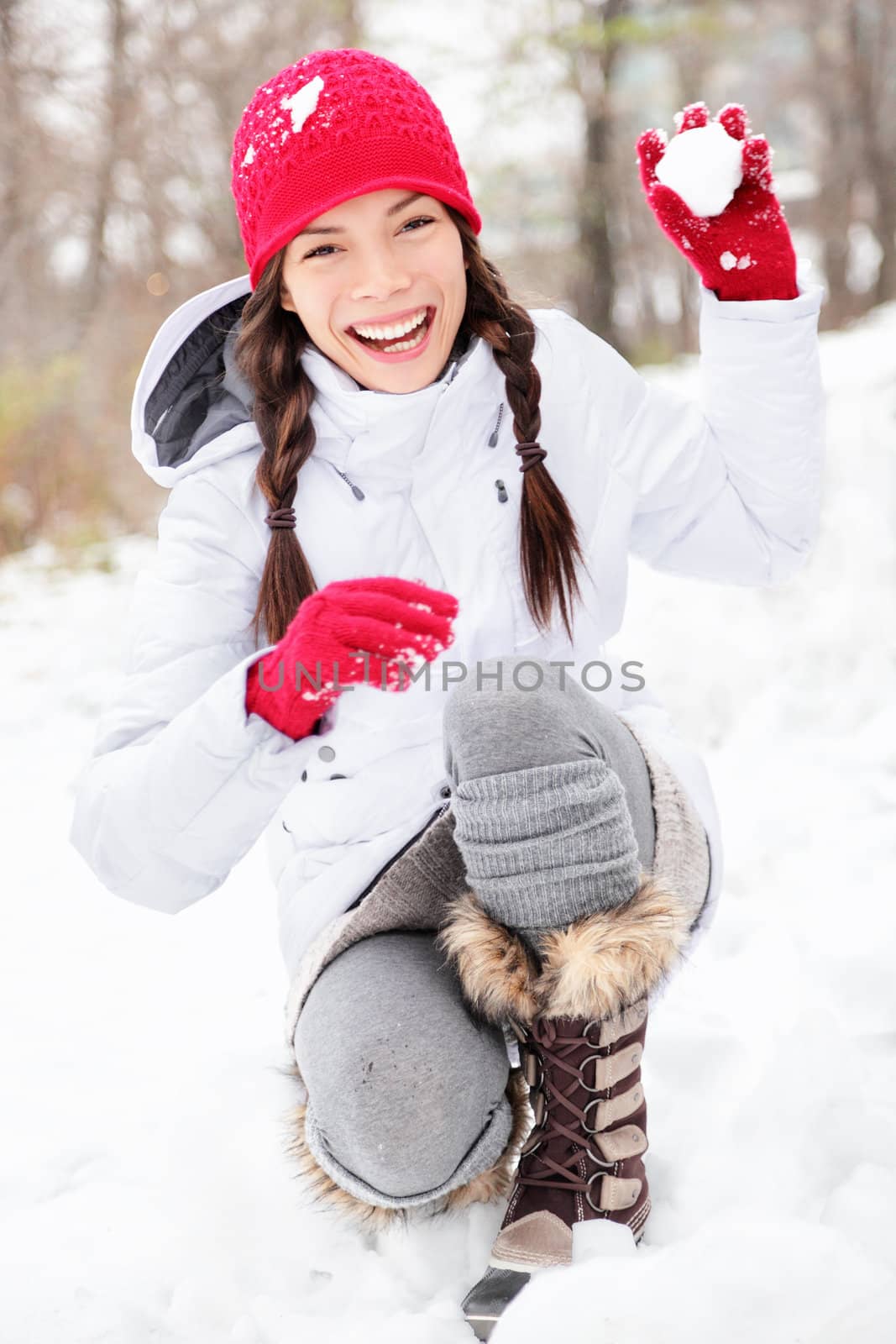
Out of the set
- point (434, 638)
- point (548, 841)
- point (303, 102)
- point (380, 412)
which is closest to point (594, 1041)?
point (548, 841)

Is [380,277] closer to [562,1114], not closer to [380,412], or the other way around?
[380,412]

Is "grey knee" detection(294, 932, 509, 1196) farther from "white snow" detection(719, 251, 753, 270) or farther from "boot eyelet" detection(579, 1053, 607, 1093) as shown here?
"white snow" detection(719, 251, 753, 270)

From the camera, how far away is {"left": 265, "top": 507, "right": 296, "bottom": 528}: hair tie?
1.39 m

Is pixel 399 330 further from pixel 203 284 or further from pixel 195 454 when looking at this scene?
pixel 203 284

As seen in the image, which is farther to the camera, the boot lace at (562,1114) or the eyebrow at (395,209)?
the eyebrow at (395,209)

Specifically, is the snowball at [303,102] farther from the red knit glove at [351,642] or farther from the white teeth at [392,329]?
the red knit glove at [351,642]

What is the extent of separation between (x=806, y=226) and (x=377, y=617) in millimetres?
15103

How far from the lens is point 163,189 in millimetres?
6414

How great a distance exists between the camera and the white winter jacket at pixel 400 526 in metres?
1.33

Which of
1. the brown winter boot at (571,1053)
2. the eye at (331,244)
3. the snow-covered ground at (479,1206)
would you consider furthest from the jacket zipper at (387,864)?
the eye at (331,244)

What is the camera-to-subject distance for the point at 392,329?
143 cm

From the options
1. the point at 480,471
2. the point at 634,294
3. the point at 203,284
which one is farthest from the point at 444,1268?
the point at 634,294

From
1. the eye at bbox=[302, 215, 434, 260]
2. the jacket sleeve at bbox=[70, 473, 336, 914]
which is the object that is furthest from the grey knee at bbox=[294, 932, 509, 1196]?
the eye at bbox=[302, 215, 434, 260]

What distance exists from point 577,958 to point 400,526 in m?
0.62
